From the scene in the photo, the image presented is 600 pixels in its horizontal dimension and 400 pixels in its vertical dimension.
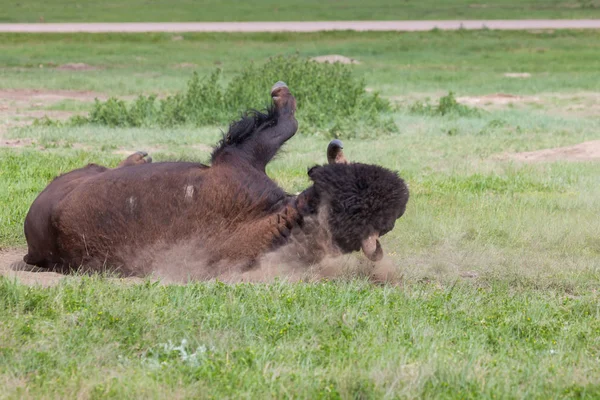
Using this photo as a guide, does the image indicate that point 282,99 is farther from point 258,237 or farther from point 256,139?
point 258,237

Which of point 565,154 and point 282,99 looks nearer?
point 282,99

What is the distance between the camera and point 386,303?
528cm

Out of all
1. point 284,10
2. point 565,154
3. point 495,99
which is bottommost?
point 284,10

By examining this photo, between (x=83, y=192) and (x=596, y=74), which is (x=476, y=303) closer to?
(x=83, y=192)

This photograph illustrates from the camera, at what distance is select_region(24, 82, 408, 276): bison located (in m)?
5.85

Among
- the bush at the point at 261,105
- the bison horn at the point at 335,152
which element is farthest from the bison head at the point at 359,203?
the bush at the point at 261,105

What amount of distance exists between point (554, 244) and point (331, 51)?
23.5 metres

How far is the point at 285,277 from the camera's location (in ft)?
19.5

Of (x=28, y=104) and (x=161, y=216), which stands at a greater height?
(x=161, y=216)

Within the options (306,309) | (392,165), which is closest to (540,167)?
→ (392,165)

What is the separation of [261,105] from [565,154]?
4818 millimetres

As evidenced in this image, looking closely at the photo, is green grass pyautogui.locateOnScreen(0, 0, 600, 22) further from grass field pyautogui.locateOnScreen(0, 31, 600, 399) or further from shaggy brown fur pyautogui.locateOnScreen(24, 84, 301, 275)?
shaggy brown fur pyautogui.locateOnScreen(24, 84, 301, 275)

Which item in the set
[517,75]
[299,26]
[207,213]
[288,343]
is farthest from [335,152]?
[299,26]

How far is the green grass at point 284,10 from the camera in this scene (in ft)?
142
